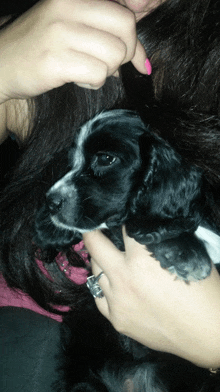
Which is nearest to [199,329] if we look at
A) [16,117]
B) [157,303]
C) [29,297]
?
[157,303]

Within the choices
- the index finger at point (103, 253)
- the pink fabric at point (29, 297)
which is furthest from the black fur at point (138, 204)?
the pink fabric at point (29, 297)

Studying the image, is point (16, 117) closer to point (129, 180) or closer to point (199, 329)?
point (129, 180)

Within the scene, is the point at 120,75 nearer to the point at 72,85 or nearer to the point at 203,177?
the point at 72,85

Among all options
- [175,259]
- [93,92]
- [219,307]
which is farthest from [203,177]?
[93,92]

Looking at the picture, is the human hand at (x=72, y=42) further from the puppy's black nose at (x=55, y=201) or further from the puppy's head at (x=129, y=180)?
the puppy's black nose at (x=55, y=201)

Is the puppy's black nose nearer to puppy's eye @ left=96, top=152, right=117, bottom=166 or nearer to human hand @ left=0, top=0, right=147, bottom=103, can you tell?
puppy's eye @ left=96, top=152, right=117, bottom=166

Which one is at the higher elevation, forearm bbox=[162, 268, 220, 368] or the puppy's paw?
the puppy's paw

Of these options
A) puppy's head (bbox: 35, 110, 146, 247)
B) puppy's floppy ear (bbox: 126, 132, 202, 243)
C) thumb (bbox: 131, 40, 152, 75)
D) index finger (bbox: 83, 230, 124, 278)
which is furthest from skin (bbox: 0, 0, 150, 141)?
index finger (bbox: 83, 230, 124, 278)
